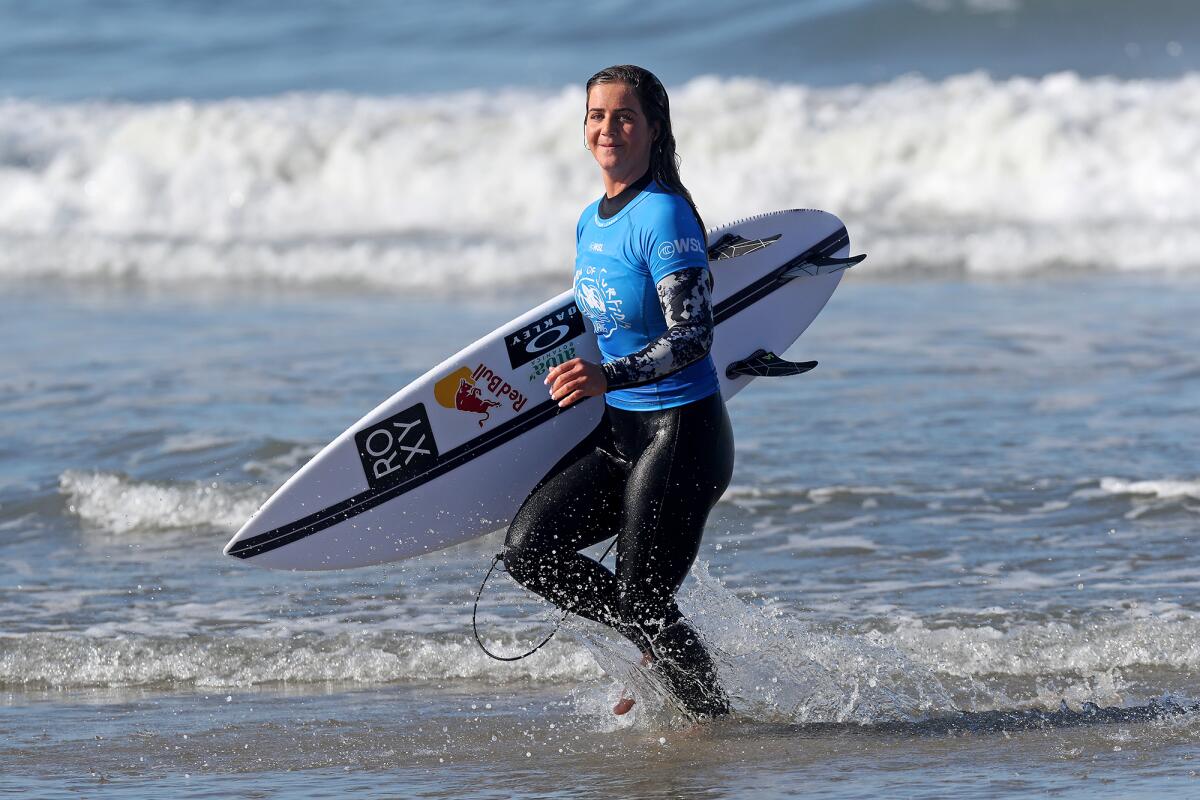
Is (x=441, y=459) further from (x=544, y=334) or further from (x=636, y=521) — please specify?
(x=636, y=521)

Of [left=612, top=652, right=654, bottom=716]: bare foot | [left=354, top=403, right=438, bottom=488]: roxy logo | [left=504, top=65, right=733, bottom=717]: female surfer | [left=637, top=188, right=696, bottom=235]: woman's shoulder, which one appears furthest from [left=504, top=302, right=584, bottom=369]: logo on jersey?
[left=612, top=652, right=654, bottom=716]: bare foot

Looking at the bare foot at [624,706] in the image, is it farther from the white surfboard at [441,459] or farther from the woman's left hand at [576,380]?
the woman's left hand at [576,380]

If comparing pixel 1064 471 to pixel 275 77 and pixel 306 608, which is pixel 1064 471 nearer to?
pixel 306 608

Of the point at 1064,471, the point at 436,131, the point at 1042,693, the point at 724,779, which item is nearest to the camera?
the point at 724,779

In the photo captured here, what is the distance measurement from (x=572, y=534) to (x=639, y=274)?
2.34 feet

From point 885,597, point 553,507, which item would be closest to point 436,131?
point 885,597

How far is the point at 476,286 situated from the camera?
45.3 ft

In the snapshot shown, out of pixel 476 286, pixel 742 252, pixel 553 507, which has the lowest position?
pixel 476 286

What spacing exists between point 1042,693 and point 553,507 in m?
1.66

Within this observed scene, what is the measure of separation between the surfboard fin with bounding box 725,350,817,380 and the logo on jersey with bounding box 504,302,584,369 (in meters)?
0.49

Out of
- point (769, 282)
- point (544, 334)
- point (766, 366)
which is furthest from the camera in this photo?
point (769, 282)

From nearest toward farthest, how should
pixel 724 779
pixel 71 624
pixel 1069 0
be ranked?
pixel 724 779 < pixel 71 624 < pixel 1069 0

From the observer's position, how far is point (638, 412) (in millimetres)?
4098

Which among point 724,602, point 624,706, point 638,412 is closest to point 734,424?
point 724,602
